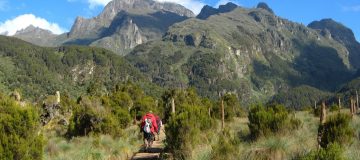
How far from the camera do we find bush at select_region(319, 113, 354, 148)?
1419 centimetres

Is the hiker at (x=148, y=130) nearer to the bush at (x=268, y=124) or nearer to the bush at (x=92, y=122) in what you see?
the bush at (x=92, y=122)

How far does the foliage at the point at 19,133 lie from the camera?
13.0 m

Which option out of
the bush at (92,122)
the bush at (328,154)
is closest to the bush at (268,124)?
the bush at (328,154)

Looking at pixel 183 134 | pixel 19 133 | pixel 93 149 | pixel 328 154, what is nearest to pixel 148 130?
pixel 93 149

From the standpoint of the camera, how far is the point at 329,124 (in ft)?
48.9

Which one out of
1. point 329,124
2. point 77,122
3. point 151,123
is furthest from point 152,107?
point 329,124

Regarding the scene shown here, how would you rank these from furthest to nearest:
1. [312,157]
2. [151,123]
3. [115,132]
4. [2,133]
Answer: [115,132] → [151,123] → [2,133] → [312,157]

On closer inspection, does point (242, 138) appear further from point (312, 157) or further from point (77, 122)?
point (77, 122)

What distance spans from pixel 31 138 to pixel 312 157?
7755 mm

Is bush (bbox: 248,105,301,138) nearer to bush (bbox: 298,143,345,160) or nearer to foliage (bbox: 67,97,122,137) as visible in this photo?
bush (bbox: 298,143,345,160)

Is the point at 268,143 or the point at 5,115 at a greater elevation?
the point at 5,115

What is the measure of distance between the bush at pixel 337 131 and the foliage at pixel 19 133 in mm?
8094

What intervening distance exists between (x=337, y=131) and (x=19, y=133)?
29.7 feet

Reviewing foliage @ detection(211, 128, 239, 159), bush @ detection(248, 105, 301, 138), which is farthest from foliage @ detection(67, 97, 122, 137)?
foliage @ detection(211, 128, 239, 159)
